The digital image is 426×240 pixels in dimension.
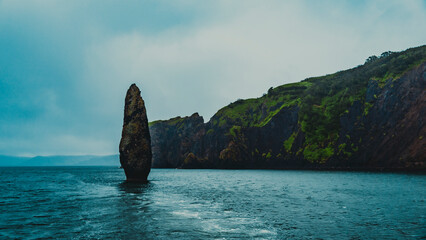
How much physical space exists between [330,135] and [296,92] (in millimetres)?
50729

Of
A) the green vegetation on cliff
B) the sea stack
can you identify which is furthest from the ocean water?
the green vegetation on cliff

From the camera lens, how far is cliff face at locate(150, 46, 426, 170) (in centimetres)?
9825

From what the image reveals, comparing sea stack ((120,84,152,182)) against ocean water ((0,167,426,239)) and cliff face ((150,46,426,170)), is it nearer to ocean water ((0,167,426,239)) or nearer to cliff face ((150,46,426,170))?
ocean water ((0,167,426,239))

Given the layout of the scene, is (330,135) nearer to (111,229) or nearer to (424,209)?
(424,209)

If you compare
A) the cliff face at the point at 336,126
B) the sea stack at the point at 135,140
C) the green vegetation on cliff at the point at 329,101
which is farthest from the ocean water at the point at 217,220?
the green vegetation on cliff at the point at 329,101

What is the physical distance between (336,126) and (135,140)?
102 metres

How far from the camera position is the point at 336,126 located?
129 metres

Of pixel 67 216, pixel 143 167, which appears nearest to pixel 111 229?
pixel 67 216

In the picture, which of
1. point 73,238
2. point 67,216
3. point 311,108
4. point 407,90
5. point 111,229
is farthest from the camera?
point 311,108

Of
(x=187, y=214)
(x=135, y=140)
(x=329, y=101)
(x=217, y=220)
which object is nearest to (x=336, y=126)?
(x=329, y=101)

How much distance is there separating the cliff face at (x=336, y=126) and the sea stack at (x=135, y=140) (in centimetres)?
8467

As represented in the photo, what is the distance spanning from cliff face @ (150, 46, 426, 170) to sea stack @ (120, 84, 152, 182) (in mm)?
84675

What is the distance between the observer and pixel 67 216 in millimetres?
21391

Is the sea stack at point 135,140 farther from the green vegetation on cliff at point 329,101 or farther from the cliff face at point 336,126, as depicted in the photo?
the green vegetation on cliff at point 329,101
